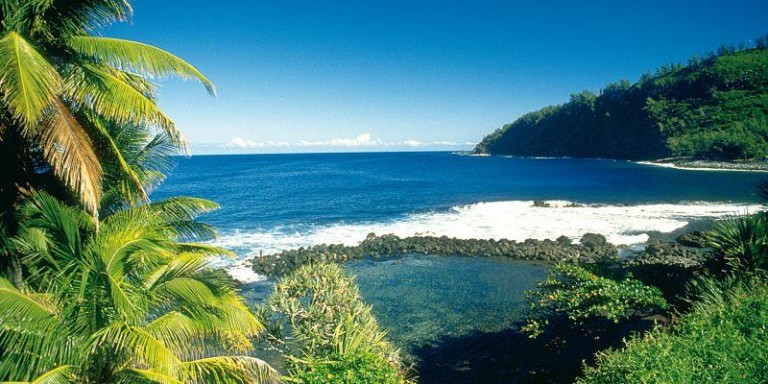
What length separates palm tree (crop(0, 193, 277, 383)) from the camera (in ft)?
14.7

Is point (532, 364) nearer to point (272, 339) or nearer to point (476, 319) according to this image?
point (476, 319)

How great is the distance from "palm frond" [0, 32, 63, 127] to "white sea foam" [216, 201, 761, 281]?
59.6 ft

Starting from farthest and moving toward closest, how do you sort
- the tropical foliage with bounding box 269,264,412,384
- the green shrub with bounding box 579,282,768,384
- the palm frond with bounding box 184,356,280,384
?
the tropical foliage with bounding box 269,264,412,384 → the palm frond with bounding box 184,356,280,384 → the green shrub with bounding box 579,282,768,384

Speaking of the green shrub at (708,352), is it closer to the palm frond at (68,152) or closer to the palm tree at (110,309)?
the palm tree at (110,309)

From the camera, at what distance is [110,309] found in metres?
4.92

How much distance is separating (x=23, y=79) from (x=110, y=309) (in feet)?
9.43

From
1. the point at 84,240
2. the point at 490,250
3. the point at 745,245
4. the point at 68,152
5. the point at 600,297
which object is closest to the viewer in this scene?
the point at 68,152

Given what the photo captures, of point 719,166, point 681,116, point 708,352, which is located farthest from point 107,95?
point 681,116

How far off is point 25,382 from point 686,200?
51.3 meters

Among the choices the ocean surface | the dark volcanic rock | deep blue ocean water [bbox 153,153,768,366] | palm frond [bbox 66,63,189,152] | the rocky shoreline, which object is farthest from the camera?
the ocean surface

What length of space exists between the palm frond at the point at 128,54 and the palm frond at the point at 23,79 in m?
1.22

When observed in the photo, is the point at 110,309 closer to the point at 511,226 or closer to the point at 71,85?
the point at 71,85

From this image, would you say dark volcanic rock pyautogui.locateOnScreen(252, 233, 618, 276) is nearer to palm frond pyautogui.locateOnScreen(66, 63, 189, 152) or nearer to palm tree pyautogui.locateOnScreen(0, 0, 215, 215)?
palm tree pyautogui.locateOnScreen(0, 0, 215, 215)

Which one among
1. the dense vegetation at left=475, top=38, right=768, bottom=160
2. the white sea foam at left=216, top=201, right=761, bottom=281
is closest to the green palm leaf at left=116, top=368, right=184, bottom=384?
the white sea foam at left=216, top=201, right=761, bottom=281
